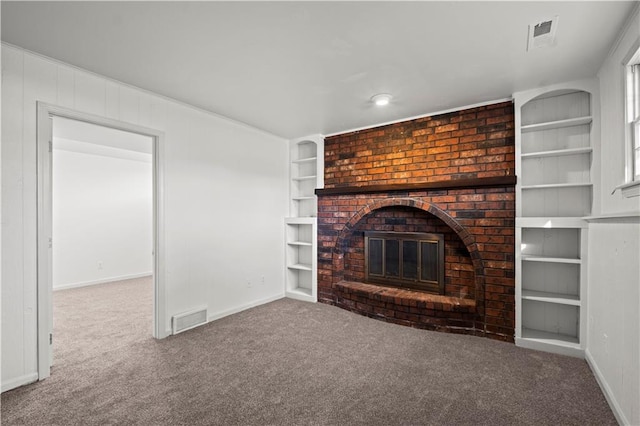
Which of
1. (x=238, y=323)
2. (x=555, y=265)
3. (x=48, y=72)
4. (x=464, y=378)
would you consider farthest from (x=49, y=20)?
(x=555, y=265)

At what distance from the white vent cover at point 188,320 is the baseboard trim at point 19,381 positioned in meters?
1.07

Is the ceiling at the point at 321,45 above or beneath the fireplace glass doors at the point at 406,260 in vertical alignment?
above

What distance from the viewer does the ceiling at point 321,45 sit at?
176cm

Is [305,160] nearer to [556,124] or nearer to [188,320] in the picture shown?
[188,320]

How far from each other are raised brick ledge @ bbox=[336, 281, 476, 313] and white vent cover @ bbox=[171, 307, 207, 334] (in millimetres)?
1708

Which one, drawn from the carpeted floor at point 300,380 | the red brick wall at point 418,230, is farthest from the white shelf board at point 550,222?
the carpeted floor at point 300,380

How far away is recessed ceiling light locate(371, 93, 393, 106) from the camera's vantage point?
294cm

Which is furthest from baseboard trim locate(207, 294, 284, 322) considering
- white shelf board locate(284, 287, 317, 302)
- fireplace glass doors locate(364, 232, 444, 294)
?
fireplace glass doors locate(364, 232, 444, 294)

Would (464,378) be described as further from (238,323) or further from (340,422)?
(238,323)

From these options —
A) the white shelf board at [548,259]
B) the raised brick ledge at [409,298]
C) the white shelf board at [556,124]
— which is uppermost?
the white shelf board at [556,124]

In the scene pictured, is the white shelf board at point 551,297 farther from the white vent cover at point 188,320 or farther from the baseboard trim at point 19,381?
the baseboard trim at point 19,381

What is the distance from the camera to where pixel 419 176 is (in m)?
3.55

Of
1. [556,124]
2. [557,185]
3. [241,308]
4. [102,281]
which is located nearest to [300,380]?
[241,308]

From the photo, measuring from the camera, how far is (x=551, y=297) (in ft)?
9.16
